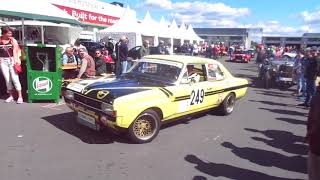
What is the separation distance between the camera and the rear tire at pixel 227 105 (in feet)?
27.6

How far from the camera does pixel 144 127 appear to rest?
6.14 meters

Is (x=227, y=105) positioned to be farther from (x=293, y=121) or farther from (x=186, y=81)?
(x=186, y=81)

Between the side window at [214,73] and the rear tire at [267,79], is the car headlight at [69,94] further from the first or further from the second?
the rear tire at [267,79]

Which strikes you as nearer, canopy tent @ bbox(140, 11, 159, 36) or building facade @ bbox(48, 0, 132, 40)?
canopy tent @ bbox(140, 11, 159, 36)

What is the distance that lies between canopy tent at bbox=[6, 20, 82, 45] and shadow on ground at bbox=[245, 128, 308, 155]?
49.9 ft

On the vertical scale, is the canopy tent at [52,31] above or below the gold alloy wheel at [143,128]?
above

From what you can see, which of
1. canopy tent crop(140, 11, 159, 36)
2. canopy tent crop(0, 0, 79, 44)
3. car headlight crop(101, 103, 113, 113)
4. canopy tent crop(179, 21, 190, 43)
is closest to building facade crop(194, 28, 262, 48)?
canopy tent crop(179, 21, 190, 43)

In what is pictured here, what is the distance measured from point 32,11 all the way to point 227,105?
13.6 meters

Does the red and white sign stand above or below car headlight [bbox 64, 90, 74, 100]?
above

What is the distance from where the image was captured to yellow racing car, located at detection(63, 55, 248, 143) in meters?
5.73

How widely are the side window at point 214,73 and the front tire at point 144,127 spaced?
212 cm

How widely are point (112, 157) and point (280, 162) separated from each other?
2697mm

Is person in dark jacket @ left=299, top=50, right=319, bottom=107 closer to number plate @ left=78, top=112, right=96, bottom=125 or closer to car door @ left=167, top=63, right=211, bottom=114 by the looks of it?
car door @ left=167, top=63, right=211, bottom=114

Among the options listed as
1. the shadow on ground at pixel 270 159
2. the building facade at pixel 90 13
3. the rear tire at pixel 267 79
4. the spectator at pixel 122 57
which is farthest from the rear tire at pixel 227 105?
the building facade at pixel 90 13
